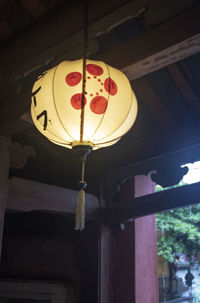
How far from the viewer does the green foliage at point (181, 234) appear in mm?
7734

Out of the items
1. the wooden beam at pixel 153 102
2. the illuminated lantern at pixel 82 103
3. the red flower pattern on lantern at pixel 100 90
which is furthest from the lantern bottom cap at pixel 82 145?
the wooden beam at pixel 153 102

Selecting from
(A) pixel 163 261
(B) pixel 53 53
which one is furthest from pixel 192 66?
(A) pixel 163 261

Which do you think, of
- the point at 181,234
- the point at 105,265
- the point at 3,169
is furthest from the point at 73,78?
the point at 181,234

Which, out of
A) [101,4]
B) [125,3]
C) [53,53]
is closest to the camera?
[125,3]

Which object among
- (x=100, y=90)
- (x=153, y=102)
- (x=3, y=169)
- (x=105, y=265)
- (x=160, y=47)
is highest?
(x=153, y=102)

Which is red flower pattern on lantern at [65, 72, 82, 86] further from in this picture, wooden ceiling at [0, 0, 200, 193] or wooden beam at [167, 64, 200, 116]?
wooden beam at [167, 64, 200, 116]

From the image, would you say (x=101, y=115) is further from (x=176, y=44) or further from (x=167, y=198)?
(x=167, y=198)

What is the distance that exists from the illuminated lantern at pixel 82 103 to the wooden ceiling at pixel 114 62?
14.8 inches

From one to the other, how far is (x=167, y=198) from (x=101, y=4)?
7.80 feet

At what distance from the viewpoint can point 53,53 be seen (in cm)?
280

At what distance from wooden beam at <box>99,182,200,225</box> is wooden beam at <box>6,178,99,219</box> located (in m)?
0.34

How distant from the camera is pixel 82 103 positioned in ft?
7.24

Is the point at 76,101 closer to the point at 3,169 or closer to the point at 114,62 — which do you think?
the point at 114,62

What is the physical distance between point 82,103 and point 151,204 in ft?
7.07
